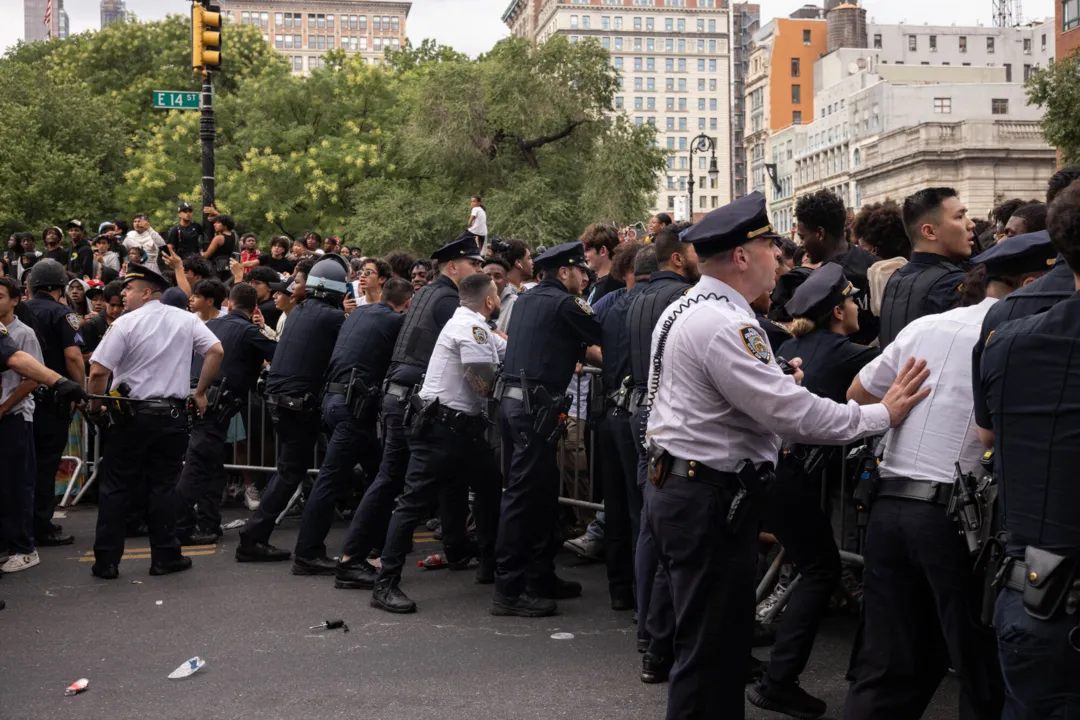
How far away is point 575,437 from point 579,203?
36425mm

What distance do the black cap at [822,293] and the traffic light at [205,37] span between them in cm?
1237

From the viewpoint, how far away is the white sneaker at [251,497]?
11938mm

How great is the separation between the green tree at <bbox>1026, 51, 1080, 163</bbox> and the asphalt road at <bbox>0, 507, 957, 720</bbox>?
27854 mm

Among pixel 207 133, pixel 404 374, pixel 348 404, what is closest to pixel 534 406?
pixel 404 374

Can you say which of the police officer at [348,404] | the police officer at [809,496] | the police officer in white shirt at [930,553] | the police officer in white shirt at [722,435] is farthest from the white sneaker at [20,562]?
the police officer in white shirt at [930,553]

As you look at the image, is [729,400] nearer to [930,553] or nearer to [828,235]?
[930,553]

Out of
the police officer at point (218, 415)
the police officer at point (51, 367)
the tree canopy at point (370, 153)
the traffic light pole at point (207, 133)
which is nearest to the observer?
the police officer at point (218, 415)

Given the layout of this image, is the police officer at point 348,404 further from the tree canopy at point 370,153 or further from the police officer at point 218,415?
the tree canopy at point 370,153

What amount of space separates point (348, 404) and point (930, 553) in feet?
17.3

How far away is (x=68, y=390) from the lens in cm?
854

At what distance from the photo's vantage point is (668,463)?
4543 millimetres

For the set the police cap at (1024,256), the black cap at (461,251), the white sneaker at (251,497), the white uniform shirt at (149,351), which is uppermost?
the black cap at (461,251)

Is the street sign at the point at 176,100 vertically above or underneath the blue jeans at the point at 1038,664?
above

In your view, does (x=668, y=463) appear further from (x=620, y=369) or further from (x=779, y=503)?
(x=620, y=369)
